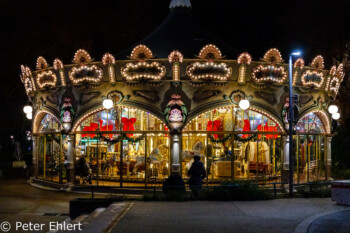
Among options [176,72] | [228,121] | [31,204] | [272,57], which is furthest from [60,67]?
[272,57]

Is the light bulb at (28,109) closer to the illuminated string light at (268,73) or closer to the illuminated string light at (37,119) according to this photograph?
the illuminated string light at (37,119)

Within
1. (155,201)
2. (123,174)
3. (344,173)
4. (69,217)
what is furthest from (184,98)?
(344,173)

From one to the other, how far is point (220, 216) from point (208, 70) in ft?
32.6

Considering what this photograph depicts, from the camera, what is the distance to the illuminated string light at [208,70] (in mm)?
22234

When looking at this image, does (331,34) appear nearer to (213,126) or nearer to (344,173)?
(344,173)

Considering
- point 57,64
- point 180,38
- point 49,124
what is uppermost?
point 180,38

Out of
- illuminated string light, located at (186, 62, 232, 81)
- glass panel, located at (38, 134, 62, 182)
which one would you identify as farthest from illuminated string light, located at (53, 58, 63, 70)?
illuminated string light, located at (186, 62, 232, 81)

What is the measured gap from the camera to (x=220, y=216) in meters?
13.6

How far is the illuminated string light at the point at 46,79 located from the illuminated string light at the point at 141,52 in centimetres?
454

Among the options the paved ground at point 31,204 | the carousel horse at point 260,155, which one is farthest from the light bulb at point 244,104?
the paved ground at point 31,204

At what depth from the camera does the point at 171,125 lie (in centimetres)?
2234

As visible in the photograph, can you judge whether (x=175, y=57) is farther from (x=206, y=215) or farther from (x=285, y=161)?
(x=206, y=215)

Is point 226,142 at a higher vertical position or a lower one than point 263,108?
lower

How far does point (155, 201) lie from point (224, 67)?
26.2ft
